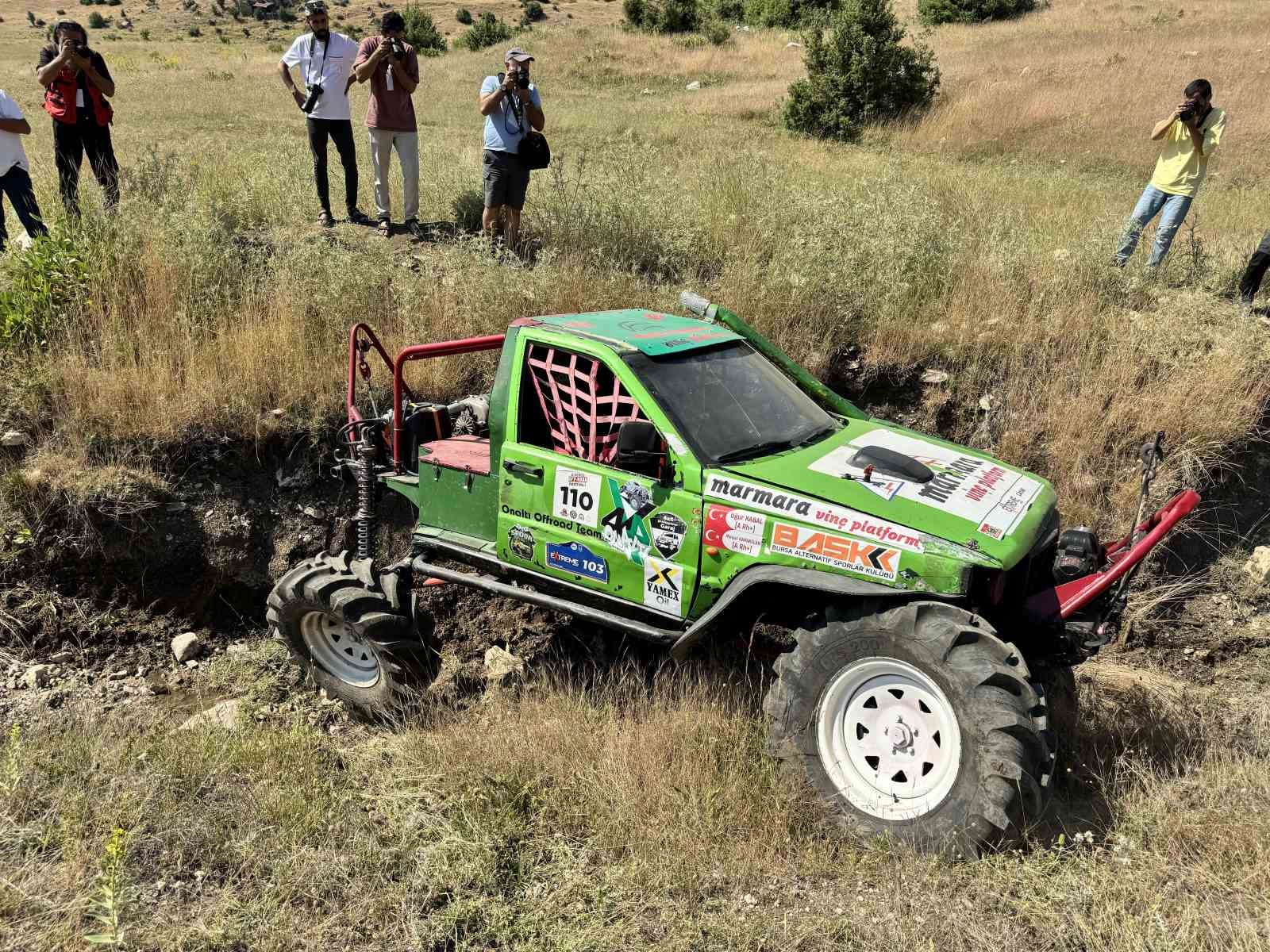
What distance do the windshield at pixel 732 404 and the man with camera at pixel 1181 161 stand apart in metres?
4.66

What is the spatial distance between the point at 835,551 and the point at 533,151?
224 inches

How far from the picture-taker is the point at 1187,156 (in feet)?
25.8

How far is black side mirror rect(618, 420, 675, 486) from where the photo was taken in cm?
397

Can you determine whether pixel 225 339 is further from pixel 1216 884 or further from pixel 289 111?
pixel 289 111

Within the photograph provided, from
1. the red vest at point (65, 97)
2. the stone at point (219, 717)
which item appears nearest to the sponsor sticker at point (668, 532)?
the stone at point (219, 717)

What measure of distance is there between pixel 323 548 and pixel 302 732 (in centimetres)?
187

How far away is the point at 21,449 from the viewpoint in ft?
20.7

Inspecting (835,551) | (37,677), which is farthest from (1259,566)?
(37,677)

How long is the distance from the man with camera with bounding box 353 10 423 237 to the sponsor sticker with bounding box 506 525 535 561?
16.9 ft

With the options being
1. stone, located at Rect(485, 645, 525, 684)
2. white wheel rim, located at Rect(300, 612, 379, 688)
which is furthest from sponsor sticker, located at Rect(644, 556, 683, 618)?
white wheel rim, located at Rect(300, 612, 379, 688)

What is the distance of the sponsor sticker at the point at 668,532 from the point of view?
14.0 ft

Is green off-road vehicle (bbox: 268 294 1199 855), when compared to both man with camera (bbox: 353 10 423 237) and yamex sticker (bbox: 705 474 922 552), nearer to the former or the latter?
yamex sticker (bbox: 705 474 922 552)

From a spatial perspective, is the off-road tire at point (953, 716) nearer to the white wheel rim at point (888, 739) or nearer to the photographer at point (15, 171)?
the white wheel rim at point (888, 739)

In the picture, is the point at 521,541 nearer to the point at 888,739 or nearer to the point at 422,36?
the point at 888,739
